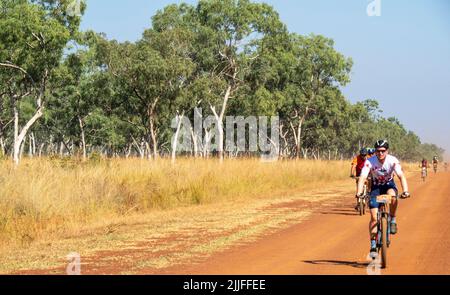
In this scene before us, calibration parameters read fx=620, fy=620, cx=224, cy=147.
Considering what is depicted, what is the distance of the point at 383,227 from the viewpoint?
9.31 metres

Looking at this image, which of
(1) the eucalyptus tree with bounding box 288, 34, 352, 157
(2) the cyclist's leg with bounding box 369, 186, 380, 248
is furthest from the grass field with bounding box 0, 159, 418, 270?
(1) the eucalyptus tree with bounding box 288, 34, 352, 157

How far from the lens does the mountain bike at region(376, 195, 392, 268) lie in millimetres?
9094

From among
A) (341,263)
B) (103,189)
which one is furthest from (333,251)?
(103,189)

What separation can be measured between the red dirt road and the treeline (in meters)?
15.3

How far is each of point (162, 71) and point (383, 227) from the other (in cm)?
3433

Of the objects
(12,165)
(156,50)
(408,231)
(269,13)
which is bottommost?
(408,231)

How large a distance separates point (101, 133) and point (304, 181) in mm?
39432

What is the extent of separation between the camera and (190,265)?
30.7ft

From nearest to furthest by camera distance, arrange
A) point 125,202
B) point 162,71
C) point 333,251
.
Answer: point 333,251 → point 125,202 → point 162,71

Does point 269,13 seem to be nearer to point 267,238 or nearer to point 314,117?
point 314,117

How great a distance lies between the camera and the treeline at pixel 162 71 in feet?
120

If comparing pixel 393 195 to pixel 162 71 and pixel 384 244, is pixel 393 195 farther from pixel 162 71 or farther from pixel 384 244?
pixel 162 71
